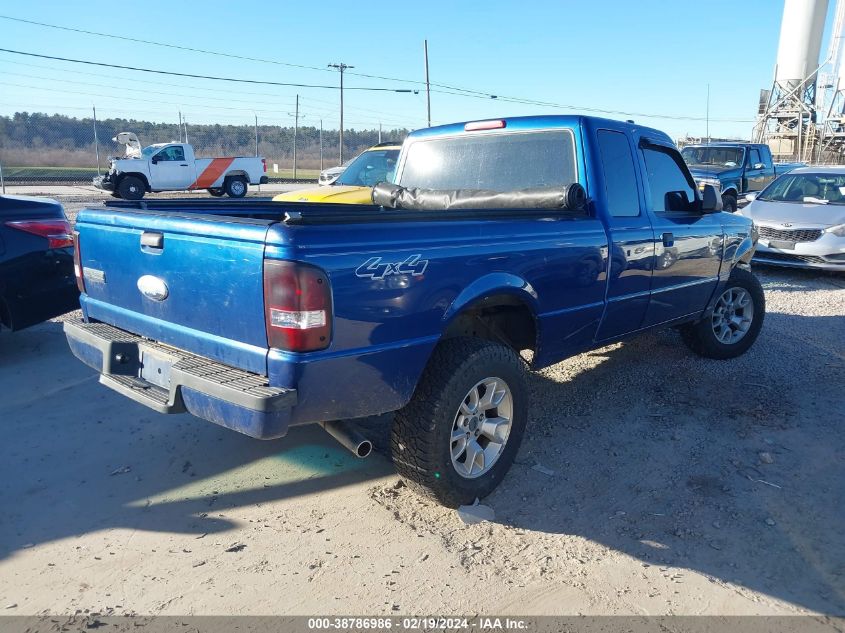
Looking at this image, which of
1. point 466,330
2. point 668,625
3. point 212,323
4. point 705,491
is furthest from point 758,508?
point 212,323

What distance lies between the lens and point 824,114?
45.7m

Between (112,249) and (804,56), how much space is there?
53462 millimetres

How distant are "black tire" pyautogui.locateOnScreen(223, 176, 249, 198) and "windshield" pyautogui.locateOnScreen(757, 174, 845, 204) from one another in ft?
61.4

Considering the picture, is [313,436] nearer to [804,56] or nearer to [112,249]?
[112,249]

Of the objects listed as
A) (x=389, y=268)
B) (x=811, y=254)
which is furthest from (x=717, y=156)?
(x=389, y=268)

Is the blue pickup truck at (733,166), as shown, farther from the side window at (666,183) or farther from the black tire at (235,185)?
the black tire at (235,185)

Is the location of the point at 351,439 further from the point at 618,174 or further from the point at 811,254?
the point at 811,254

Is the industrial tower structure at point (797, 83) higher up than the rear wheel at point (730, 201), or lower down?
higher up

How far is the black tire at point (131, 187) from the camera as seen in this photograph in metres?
21.5

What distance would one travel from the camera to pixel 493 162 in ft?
14.3

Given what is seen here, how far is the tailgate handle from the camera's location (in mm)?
2926

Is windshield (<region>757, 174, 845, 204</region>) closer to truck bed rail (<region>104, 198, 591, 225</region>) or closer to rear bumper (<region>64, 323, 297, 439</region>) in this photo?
truck bed rail (<region>104, 198, 591, 225</region>)

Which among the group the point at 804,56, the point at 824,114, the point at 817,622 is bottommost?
the point at 817,622

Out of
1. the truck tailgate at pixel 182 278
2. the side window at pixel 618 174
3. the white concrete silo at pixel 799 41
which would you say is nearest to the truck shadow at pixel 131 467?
the truck tailgate at pixel 182 278
